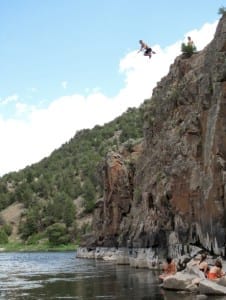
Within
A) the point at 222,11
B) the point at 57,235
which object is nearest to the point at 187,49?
the point at 222,11

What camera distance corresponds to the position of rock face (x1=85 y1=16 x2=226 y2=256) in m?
46.1

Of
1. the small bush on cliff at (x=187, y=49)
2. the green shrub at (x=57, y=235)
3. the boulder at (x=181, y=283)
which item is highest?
the small bush on cliff at (x=187, y=49)

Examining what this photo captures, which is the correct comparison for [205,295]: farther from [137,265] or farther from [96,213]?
[96,213]

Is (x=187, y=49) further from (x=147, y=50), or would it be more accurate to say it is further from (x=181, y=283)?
(x=181, y=283)

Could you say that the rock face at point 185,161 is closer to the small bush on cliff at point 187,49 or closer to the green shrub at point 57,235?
the small bush on cliff at point 187,49

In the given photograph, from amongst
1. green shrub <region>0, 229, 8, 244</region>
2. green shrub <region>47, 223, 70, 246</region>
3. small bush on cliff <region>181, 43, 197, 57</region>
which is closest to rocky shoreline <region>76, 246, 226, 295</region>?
small bush on cliff <region>181, 43, 197, 57</region>

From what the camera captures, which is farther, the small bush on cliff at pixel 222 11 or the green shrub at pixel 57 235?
the green shrub at pixel 57 235

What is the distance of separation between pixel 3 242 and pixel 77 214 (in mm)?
27423

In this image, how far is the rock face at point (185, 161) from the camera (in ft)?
151

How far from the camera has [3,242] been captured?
195250 mm

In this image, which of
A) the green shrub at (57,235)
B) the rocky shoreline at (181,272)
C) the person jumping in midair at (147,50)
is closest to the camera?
the rocky shoreline at (181,272)

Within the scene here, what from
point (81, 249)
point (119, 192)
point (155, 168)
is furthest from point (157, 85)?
point (81, 249)

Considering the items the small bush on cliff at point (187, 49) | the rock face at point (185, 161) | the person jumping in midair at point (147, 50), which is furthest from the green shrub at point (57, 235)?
the person jumping in midair at point (147, 50)

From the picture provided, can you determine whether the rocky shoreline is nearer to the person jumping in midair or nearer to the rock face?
the rock face
